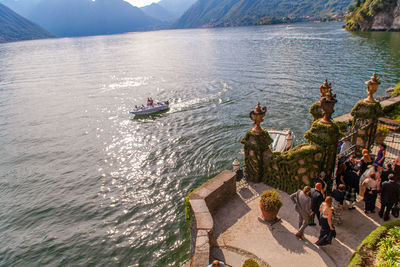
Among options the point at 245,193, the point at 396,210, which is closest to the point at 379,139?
the point at 396,210

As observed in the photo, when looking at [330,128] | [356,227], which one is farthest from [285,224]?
[330,128]

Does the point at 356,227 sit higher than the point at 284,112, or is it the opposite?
the point at 356,227

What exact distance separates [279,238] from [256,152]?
161 inches

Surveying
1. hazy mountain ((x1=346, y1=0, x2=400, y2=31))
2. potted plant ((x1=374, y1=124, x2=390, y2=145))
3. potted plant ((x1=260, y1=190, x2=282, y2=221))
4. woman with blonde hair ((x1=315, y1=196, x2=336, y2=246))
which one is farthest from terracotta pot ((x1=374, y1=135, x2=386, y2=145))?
hazy mountain ((x1=346, y1=0, x2=400, y2=31))

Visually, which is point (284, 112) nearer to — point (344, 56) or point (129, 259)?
point (129, 259)

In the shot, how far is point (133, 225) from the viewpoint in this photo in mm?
17203

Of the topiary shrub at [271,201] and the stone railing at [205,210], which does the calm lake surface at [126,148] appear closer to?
the stone railing at [205,210]

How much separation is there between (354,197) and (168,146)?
767 inches

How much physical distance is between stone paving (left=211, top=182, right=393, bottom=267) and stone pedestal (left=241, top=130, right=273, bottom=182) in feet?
5.52

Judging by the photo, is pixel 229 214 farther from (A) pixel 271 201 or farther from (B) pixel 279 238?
(B) pixel 279 238

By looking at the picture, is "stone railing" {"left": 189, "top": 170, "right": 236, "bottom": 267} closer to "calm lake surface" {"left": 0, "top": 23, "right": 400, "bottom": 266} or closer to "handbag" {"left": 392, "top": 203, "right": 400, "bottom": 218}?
"calm lake surface" {"left": 0, "top": 23, "right": 400, "bottom": 266}

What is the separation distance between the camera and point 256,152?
1252 centimetres

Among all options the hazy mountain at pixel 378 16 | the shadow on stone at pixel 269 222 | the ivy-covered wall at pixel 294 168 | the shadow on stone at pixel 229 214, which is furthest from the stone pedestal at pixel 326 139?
the hazy mountain at pixel 378 16

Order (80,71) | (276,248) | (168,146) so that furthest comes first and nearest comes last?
(80,71) → (168,146) → (276,248)
